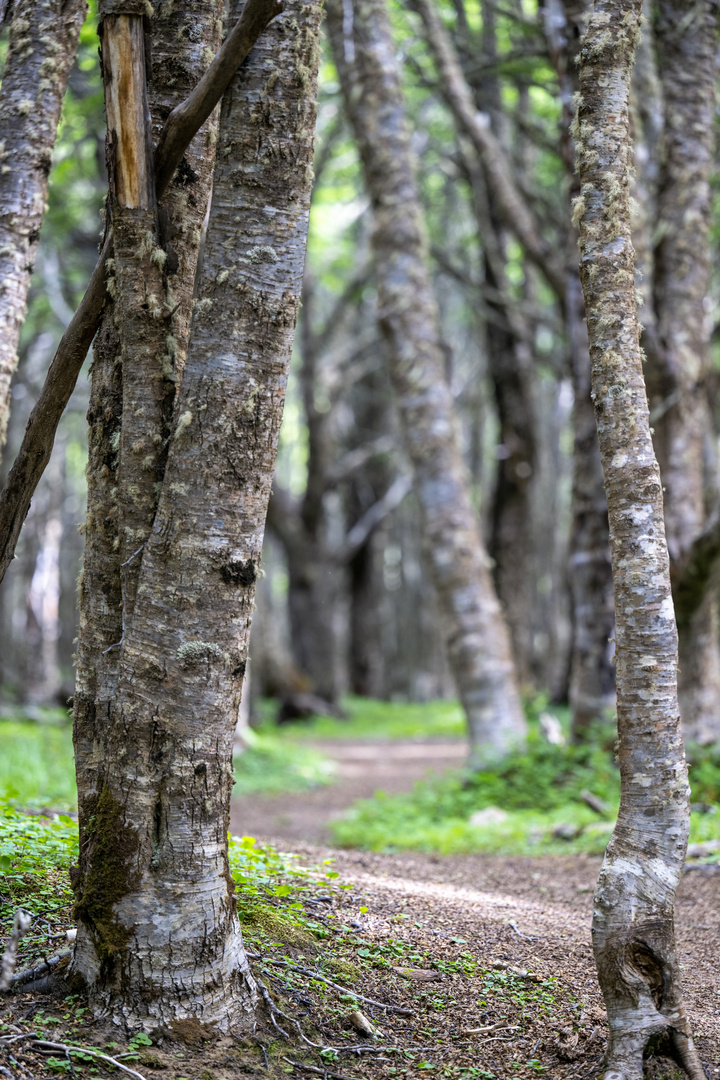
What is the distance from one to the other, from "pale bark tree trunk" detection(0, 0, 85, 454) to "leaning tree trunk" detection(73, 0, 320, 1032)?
1.94 metres

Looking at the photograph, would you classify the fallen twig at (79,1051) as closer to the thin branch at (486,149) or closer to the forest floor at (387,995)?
the forest floor at (387,995)

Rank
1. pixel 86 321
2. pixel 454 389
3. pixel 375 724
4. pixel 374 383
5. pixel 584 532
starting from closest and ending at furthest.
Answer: pixel 86 321, pixel 584 532, pixel 375 724, pixel 454 389, pixel 374 383

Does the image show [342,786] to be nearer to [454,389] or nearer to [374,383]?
[454,389]

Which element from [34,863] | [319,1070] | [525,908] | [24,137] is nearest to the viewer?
[319,1070]

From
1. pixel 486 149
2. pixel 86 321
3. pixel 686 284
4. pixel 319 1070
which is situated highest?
pixel 486 149

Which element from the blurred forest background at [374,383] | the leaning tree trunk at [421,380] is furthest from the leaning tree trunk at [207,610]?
the leaning tree trunk at [421,380]

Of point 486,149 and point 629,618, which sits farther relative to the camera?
A: point 486,149

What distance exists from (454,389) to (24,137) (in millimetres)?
15067

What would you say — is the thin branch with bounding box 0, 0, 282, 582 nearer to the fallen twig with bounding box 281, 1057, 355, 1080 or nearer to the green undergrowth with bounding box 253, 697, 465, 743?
the fallen twig with bounding box 281, 1057, 355, 1080

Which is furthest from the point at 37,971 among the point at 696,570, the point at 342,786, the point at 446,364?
the point at 446,364

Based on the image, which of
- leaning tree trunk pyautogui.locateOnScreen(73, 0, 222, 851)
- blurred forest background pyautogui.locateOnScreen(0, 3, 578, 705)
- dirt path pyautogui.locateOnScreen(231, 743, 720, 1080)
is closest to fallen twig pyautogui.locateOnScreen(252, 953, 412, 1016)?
dirt path pyautogui.locateOnScreen(231, 743, 720, 1080)

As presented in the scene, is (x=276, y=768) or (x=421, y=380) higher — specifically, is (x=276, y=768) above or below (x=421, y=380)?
below

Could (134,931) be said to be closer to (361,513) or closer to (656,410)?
(656,410)

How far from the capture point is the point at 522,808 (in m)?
7.27
